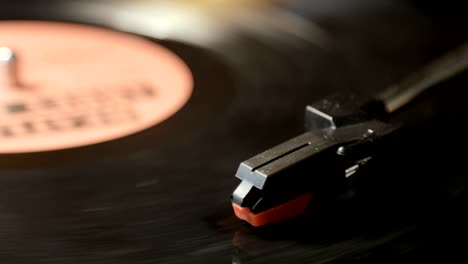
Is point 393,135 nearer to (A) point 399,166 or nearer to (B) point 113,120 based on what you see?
(A) point 399,166

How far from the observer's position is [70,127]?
824mm

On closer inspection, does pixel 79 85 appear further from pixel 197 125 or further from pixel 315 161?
pixel 315 161

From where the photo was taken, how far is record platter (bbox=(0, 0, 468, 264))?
626 mm

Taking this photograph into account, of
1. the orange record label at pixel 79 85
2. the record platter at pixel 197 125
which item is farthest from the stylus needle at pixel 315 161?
the orange record label at pixel 79 85

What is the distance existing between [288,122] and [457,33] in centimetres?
39

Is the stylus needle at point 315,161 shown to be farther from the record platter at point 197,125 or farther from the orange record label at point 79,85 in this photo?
the orange record label at point 79,85

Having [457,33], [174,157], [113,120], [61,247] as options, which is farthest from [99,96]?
[457,33]

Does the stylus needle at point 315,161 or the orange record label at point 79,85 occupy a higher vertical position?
the orange record label at point 79,85

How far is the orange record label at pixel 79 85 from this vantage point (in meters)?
0.82

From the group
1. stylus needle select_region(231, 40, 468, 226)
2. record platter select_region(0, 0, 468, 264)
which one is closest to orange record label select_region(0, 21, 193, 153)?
record platter select_region(0, 0, 468, 264)

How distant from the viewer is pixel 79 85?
3.05 feet

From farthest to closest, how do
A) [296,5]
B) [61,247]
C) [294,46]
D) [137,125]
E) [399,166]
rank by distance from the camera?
[296,5] < [294,46] < [137,125] < [399,166] < [61,247]

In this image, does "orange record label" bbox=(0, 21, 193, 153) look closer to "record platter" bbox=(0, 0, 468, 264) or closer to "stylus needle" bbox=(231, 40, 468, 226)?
"record platter" bbox=(0, 0, 468, 264)

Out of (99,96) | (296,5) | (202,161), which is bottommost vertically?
(202,161)
